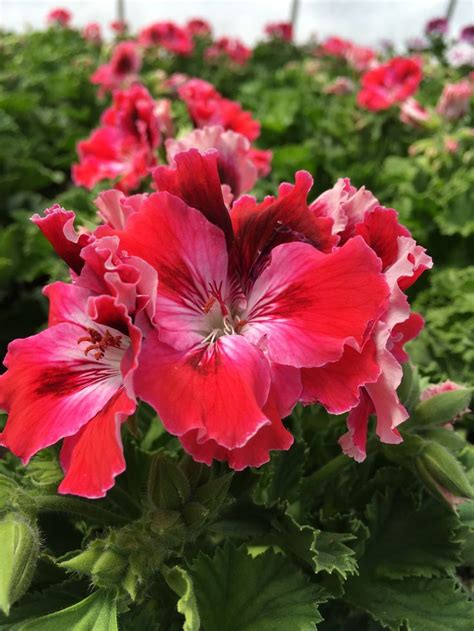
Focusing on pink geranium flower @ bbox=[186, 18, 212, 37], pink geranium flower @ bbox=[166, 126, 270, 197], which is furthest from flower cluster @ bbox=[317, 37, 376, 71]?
pink geranium flower @ bbox=[166, 126, 270, 197]

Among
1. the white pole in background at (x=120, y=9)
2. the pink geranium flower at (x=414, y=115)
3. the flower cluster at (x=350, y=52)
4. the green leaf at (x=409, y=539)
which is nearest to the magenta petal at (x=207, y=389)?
the green leaf at (x=409, y=539)

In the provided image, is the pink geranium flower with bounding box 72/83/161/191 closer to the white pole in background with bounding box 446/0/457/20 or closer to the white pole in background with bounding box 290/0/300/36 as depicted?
the white pole in background with bounding box 290/0/300/36

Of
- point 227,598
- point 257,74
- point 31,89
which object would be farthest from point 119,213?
point 257,74

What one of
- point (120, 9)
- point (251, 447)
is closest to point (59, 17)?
point (120, 9)

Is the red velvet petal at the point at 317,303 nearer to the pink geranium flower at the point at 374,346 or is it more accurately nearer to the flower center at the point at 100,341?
the pink geranium flower at the point at 374,346

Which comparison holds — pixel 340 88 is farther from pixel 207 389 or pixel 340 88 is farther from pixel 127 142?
pixel 207 389

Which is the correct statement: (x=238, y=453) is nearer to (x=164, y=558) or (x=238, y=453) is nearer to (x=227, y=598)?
(x=164, y=558)
